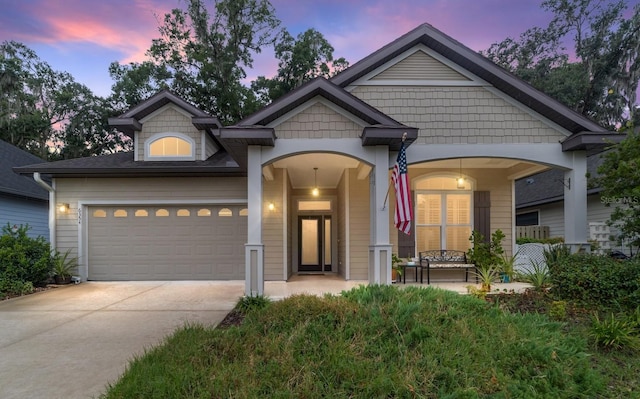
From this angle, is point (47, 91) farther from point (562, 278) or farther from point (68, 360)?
point (562, 278)

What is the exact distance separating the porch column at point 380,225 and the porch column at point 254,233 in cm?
210

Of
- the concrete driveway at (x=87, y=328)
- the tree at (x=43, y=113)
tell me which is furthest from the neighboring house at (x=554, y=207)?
the tree at (x=43, y=113)

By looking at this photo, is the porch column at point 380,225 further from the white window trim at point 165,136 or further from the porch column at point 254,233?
the white window trim at point 165,136

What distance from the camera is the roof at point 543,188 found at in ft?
44.7

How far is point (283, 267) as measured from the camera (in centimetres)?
920

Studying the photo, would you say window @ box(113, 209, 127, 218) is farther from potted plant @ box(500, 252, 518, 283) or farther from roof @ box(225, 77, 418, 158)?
potted plant @ box(500, 252, 518, 283)

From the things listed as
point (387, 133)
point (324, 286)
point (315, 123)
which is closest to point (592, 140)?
point (387, 133)

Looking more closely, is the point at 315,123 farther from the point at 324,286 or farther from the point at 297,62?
the point at 297,62

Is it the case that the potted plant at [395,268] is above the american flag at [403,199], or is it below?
below

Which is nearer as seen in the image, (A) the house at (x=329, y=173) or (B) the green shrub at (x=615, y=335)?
(B) the green shrub at (x=615, y=335)

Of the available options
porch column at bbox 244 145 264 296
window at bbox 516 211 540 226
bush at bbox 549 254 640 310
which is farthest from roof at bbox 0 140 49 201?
window at bbox 516 211 540 226

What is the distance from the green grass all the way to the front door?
653 cm

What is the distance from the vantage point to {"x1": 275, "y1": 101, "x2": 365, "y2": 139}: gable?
7.00m

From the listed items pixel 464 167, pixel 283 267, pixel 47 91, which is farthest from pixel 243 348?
pixel 47 91
